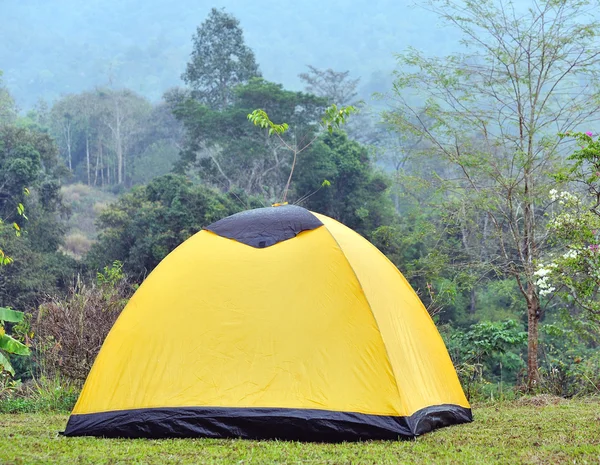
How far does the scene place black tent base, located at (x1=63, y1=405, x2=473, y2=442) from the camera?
4645 mm

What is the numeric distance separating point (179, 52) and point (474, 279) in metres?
99.2

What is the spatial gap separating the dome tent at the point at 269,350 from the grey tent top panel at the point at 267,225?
0.04 ft

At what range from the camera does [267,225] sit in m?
5.55

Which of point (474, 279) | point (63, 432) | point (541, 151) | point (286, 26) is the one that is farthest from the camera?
point (286, 26)

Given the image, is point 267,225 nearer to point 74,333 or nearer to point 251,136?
point 74,333

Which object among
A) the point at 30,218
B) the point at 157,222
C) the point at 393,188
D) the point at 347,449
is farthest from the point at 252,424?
the point at 393,188

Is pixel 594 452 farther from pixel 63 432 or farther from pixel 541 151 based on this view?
pixel 541 151

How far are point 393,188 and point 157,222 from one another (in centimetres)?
890

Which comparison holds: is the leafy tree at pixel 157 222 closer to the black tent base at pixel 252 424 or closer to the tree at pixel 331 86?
the black tent base at pixel 252 424

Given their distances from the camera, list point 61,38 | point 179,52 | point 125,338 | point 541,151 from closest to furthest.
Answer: point 125,338
point 541,151
point 179,52
point 61,38

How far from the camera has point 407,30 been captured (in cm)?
11406

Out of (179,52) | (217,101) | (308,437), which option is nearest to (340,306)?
(308,437)

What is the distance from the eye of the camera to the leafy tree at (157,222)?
19609mm

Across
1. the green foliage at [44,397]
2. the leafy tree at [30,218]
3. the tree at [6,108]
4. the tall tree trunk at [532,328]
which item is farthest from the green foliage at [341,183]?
the tree at [6,108]
